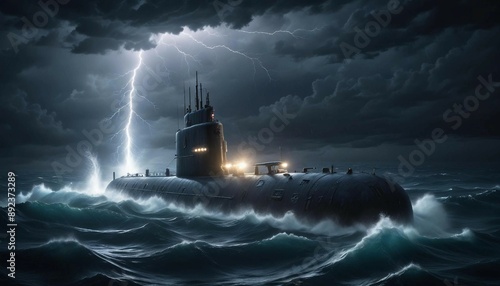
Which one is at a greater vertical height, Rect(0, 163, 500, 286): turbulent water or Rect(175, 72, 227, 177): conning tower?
Rect(175, 72, 227, 177): conning tower

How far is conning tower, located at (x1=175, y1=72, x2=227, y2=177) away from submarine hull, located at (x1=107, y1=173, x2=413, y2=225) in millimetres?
1014

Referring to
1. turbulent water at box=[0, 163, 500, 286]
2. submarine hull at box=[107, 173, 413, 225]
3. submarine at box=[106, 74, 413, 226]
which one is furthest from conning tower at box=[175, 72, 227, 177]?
turbulent water at box=[0, 163, 500, 286]

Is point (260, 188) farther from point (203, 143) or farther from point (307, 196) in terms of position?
point (203, 143)

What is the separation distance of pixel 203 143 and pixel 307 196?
12.9m

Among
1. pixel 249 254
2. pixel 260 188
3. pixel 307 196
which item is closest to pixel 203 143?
pixel 260 188

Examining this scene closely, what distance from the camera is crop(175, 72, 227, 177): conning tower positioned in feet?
107

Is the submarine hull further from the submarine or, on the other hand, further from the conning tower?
the conning tower

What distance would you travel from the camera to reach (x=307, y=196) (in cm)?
2248

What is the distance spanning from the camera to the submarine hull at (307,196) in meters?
19.9

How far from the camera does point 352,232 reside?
766 inches

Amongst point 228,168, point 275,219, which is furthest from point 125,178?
point 275,219

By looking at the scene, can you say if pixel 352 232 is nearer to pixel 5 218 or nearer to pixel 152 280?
pixel 152 280

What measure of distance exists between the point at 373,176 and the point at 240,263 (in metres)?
8.92

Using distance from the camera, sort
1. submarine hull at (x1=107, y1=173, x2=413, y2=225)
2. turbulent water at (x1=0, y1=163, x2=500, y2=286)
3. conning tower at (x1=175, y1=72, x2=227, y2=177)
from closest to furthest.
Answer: turbulent water at (x1=0, y1=163, x2=500, y2=286), submarine hull at (x1=107, y1=173, x2=413, y2=225), conning tower at (x1=175, y1=72, x2=227, y2=177)
